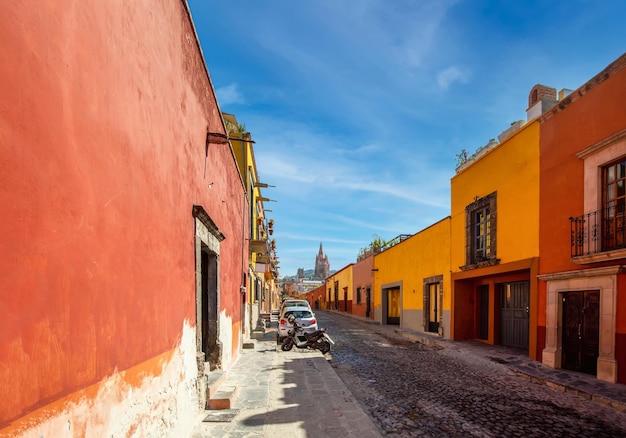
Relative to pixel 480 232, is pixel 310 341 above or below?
below

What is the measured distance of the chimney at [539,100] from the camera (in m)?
10.7

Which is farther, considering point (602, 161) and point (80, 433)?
point (602, 161)

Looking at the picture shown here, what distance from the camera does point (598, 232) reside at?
26.0 feet

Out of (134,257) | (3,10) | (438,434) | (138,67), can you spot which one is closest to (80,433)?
(134,257)

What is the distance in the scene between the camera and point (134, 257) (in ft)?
9.75

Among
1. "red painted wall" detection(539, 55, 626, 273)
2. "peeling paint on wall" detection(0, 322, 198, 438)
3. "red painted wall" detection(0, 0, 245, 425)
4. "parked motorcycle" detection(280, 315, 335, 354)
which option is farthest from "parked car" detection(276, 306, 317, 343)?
"red painted wall" detection(0, 0, 245, 425)

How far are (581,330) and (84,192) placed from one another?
9925 mm

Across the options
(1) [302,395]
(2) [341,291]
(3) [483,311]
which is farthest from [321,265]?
(1) [302,395]

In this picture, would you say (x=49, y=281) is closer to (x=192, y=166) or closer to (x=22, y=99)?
(x=22, y=99)

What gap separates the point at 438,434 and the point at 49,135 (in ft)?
17.6

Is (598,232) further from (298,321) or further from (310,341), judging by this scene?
(298,321)

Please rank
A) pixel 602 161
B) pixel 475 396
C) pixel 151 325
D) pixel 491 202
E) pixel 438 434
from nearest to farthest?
pixel 151 325 < pixel 438 434 < pixel 475 396 < pixel 602 161 < pixel 491 202

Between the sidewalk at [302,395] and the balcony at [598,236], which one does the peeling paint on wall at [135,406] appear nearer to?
the sidewalk at [302,395]

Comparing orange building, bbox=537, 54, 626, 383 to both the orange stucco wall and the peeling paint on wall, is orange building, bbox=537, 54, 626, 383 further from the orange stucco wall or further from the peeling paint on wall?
the orange stucco wall
